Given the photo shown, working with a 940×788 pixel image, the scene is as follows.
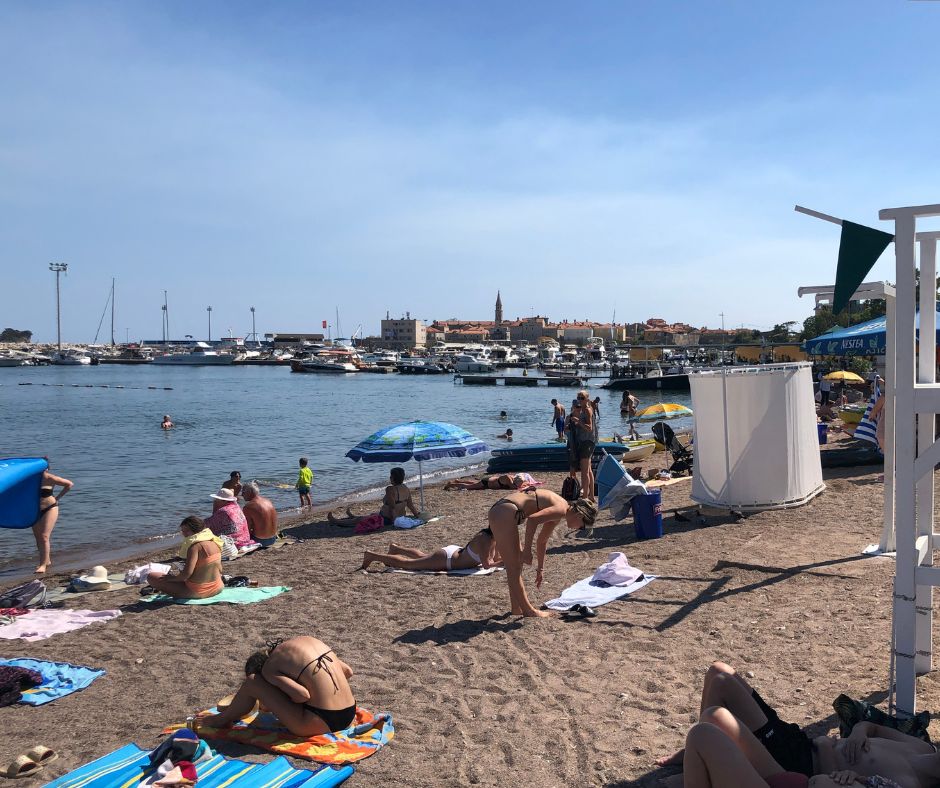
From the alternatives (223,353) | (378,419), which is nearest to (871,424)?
(378,419)

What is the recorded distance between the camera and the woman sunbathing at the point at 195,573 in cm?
791

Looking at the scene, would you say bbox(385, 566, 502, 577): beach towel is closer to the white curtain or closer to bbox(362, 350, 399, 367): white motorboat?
the white curtain

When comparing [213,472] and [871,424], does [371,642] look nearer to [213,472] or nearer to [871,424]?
[871,424]

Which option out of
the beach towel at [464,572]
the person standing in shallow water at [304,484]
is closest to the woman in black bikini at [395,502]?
the beach towel at [464,572]

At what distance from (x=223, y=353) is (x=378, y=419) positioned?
313 ft

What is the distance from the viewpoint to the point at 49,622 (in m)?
7.45

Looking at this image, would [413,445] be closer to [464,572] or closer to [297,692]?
[464,572]

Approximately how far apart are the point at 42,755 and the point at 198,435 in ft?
107

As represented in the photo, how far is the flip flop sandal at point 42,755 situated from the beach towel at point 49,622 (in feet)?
9.30

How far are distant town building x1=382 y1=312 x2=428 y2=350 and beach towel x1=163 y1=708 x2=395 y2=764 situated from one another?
7114 inches

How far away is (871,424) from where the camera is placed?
11.9m

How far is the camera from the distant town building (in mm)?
188500

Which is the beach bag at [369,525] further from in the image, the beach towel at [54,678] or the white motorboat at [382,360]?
the white motorboat at [382,360]

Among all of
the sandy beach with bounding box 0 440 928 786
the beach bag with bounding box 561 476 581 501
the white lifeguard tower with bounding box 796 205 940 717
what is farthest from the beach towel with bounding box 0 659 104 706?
the beach bag with bounding box 561 476 581 501
